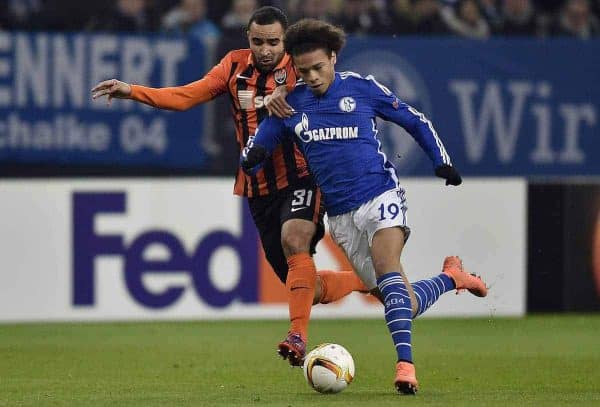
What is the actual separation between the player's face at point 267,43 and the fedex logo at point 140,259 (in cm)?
372

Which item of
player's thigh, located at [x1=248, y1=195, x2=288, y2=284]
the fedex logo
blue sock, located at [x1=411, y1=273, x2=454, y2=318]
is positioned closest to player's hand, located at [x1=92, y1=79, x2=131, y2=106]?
player's thigh, located at [x1=248, y1=195, x2=288, y2=284]

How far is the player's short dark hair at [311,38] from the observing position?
706 centimetres

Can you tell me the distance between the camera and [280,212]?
805cm

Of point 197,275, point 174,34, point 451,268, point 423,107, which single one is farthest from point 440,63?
point 451,268

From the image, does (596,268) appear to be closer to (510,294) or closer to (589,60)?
(510,294)

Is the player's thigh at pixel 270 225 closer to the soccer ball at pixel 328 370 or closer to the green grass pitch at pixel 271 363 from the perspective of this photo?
the green grass pitch at pixel 271 363

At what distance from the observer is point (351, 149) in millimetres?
7195

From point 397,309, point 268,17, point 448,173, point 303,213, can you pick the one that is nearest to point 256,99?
point 268,17

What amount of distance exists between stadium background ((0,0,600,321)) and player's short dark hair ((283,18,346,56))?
179 inches

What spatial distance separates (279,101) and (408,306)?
123 centimetres

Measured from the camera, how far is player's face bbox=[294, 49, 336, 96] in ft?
23.3

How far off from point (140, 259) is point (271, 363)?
2.78 meters

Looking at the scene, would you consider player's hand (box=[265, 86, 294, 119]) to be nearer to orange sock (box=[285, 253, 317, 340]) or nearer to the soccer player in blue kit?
the soccer player in blue kit

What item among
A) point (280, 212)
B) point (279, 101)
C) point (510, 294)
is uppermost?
point (279, 101)
